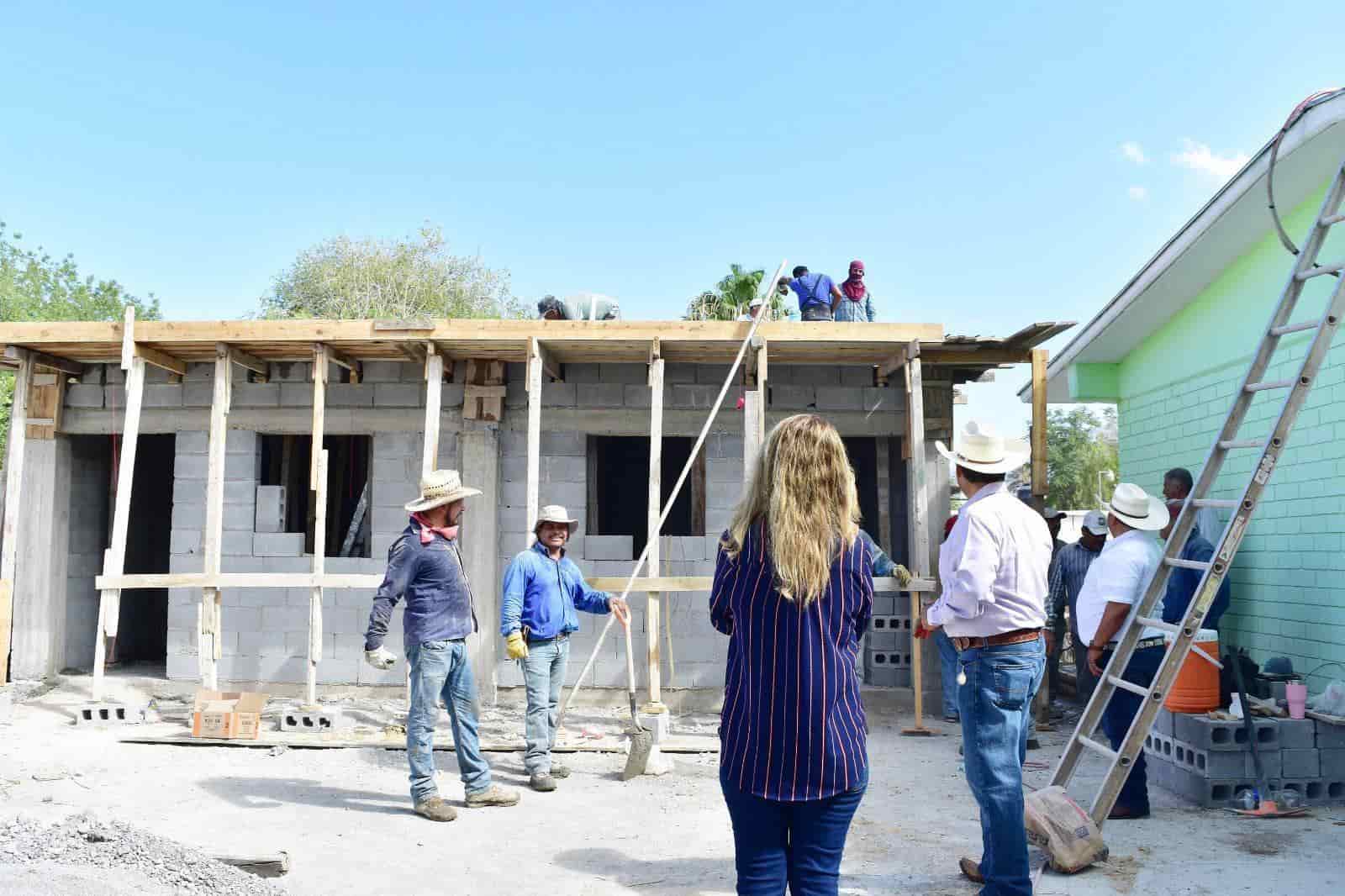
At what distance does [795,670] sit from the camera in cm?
250

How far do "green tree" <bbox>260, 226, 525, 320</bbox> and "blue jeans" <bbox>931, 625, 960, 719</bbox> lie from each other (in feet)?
83.6

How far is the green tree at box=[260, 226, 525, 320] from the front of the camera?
31.6m

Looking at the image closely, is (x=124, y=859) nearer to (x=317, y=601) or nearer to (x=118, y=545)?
(x=317, y=601)

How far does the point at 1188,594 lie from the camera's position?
582 centimetres

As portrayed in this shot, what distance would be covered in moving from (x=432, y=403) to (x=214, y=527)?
2.10 meters

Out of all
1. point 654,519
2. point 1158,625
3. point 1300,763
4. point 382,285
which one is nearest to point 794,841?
point 1158,625

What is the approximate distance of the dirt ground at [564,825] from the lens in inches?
174

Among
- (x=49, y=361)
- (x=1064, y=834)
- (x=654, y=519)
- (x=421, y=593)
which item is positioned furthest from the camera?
(x=49, y=361)

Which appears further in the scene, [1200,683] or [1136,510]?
[1200,683]

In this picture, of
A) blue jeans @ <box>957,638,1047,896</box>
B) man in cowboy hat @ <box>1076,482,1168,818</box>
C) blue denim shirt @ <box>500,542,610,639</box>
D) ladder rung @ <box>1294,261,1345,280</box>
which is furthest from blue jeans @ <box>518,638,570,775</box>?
ladder rung @ <box>1294,261,1345,280</box>

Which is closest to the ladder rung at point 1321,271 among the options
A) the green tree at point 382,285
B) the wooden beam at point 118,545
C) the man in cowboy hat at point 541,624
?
the man in cowboy hat at point 541,624

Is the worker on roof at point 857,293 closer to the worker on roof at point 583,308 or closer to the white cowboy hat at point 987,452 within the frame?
the worker on roof at point 583,308

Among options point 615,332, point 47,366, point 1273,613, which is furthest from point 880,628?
point 47,366

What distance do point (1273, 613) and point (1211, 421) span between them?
1.72 m
